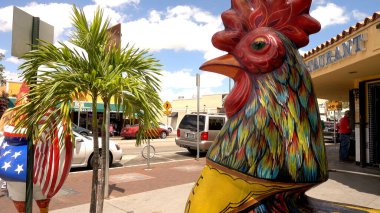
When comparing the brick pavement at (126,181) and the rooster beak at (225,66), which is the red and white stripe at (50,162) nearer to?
the rooster beak at (225,66)

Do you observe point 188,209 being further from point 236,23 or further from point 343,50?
point 343,50

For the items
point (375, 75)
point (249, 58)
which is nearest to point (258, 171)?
point (249, 58)

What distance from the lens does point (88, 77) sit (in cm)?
265

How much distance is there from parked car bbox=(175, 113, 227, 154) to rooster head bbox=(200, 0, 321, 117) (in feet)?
39.5

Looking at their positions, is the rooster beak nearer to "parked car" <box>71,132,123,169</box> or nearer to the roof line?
the roof line

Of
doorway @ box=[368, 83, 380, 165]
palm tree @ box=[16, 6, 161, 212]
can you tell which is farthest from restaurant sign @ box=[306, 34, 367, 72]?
palm tree @ box=[16, 6, 161, 212]

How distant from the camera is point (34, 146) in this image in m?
2.93

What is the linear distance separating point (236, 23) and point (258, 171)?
28.2 inches

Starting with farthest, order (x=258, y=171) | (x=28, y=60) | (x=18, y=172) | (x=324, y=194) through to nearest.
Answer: (x=324, y=194) < (x=18, y=172) < (x=28, y=60) < (x=258, y=171)

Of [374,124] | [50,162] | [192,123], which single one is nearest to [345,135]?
[374,124]

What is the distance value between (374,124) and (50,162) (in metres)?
9.96

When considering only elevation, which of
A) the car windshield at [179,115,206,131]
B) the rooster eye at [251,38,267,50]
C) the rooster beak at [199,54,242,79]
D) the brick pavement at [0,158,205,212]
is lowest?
the brick pavement at [0,158,205,212]

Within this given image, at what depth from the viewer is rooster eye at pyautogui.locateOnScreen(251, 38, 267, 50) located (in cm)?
142

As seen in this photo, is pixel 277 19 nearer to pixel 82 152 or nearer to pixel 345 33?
pixel 345 33
